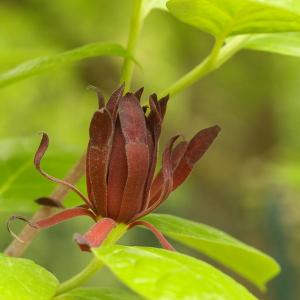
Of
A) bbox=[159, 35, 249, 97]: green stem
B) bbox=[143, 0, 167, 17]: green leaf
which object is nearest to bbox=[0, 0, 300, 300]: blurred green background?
bbox=[143, 0, 167, 17]: green leaf

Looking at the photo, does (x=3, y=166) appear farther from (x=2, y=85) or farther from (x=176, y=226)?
(x=176, y=226)

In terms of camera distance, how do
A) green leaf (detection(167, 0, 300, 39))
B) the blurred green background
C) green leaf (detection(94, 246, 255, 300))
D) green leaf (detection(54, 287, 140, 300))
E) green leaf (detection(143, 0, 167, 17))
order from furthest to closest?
the blurred green background < green leaf (detection(143, 0, 167, 17)) < green leaf (detection(54, 287, 140, 300)) < green leaf (detection(167, 0, 300, 39)) < green leaf (detection(94, 246, 255, 300))

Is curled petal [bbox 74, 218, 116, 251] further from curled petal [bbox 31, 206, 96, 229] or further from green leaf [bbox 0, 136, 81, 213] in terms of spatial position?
green leaf [bbox 0, 136, 81, 213]

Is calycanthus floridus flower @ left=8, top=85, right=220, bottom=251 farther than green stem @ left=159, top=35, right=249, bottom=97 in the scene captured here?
No

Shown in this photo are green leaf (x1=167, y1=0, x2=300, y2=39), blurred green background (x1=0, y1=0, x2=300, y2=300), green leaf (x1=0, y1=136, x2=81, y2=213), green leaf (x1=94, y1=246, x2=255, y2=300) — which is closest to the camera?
green leaf (x1=94, y1=246, x2=255, y2=300)

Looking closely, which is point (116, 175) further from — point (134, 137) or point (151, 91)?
point (151, 91)
